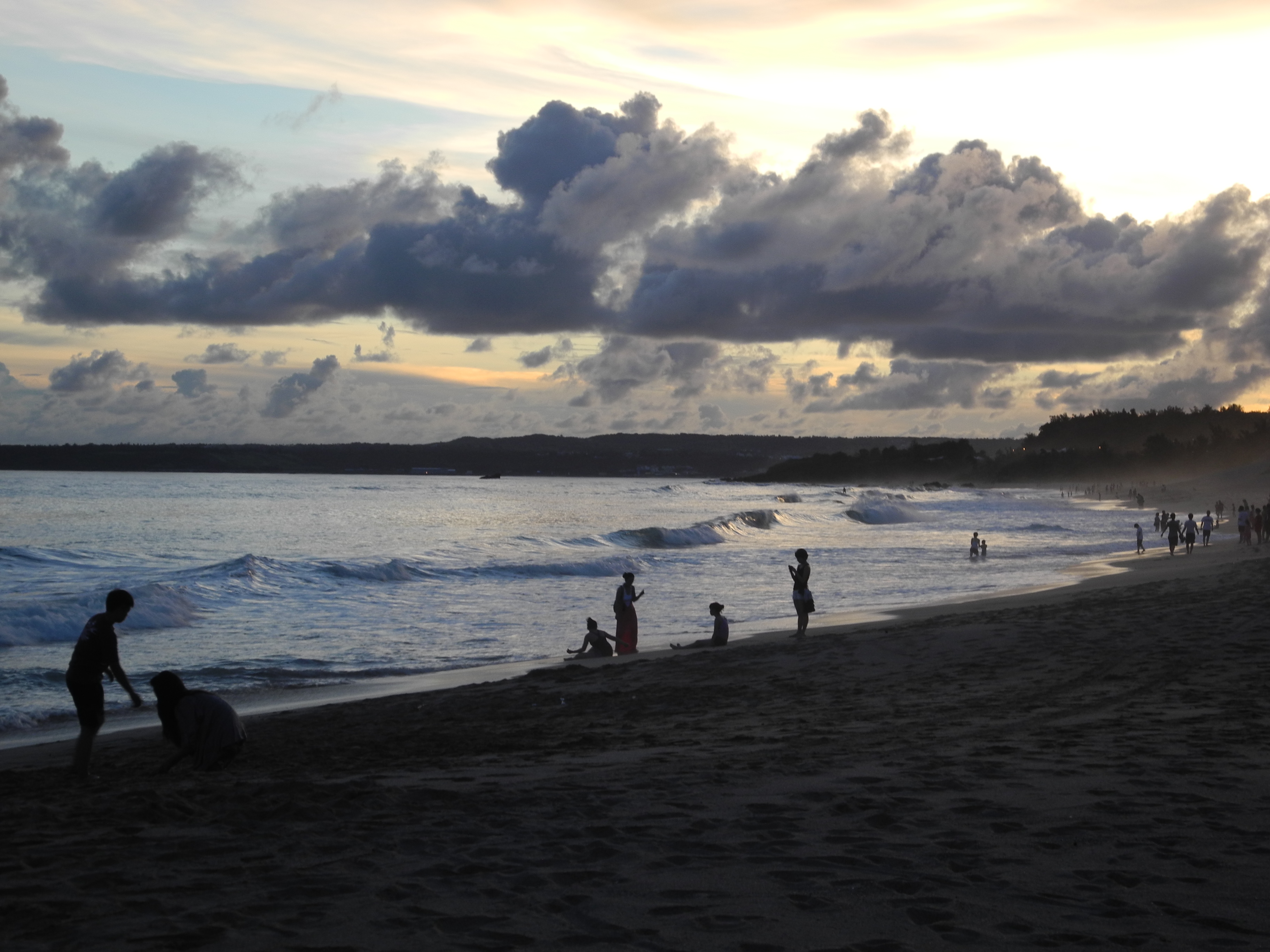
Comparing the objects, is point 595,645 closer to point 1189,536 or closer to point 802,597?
point 802,597

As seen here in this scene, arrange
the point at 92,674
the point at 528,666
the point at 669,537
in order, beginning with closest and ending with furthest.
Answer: the point at 92,674 → the point at 528,666 → the point at 669,537

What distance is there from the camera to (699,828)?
5.37 metres

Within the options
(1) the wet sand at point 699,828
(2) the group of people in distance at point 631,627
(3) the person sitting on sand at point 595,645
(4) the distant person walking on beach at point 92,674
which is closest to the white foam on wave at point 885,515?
(2) the group of people in distance at point 631,627

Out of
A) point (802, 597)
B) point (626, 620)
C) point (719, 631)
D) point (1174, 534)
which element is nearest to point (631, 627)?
point (626, 620)

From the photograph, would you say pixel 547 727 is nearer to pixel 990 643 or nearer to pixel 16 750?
pixel 16 750

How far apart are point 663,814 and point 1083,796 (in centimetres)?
244

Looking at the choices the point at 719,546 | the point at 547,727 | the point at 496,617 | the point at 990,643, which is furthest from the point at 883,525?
the point at 547,727

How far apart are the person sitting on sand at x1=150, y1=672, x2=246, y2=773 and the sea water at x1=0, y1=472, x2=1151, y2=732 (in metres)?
4.92

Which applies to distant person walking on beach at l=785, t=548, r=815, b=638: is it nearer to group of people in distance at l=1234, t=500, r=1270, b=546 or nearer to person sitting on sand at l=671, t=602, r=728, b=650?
person sitting on sand at l=671, t=602, r=728, b=650

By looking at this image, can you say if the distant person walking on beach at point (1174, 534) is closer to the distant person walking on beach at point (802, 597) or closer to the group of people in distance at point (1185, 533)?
the group of people in distance at point (1185, 533)

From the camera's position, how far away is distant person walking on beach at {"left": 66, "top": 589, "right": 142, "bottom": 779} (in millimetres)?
7676

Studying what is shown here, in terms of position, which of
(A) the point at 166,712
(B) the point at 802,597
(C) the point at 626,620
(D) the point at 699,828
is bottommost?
(C) the point at 626,620

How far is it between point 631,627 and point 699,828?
10.3m

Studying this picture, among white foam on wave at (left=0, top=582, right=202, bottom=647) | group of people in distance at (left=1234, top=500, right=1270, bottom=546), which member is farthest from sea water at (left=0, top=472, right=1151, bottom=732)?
group of people in distance at (left=1234, top=500, right=1270, bottom=546)
